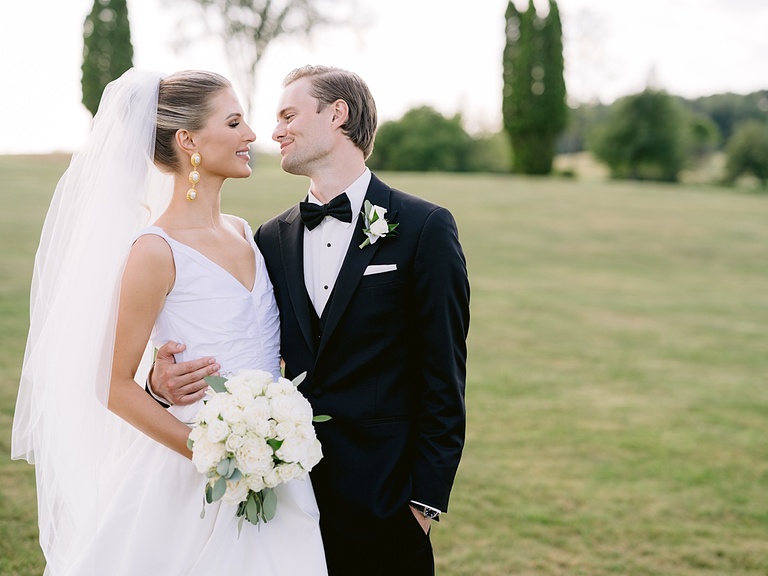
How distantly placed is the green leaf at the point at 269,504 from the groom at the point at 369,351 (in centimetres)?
41

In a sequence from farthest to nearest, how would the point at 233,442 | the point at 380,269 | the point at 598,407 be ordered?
the point at 598,407
the point at 380,269
the point at 233,442

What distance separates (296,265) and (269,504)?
0.91 meters

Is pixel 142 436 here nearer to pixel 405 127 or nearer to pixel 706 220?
pixel 706 220

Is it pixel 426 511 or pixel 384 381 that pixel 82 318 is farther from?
pixel 426 511

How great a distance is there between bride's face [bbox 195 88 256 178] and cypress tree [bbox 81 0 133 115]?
35.1 meters

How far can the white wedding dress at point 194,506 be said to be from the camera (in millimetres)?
2598

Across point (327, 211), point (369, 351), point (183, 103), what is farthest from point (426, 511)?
point (183, 103)

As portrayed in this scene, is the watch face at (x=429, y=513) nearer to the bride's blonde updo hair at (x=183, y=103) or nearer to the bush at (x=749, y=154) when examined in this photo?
the bride's blonde updo hair at (x=183, y=103)

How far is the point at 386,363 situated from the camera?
285cm

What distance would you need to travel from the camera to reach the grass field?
193 inches

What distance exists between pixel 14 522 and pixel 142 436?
2617 mm

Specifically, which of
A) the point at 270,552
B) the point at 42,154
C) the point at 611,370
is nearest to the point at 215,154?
the point at 270,552

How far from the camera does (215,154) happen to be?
282 cm

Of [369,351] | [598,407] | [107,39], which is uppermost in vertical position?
[107,39]
